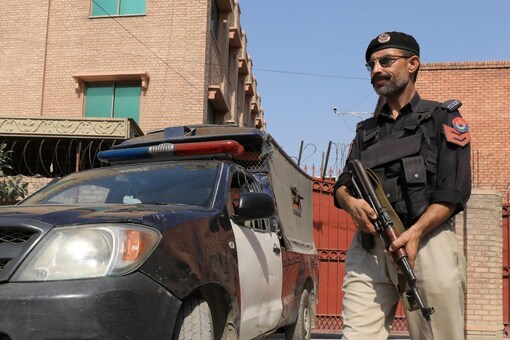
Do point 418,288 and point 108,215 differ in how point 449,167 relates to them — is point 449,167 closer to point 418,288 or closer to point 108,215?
point 418,288

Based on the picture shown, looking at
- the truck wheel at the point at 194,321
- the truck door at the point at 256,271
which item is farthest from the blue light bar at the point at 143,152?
the truck wheel at the point at 194,321

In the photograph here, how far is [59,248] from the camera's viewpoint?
260 centimetres

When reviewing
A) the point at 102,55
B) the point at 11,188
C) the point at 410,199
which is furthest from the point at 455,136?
the point at 102,55

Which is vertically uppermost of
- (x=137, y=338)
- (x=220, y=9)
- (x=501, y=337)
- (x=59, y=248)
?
(x=220, y=9)

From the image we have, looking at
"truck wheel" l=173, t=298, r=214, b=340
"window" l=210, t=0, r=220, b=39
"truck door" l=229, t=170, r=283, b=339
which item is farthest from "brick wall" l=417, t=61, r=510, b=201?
"truck wheel" l=173, t=298, r=214, b=340

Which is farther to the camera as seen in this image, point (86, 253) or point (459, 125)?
point (459, 125)

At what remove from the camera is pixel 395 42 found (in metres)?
3.02

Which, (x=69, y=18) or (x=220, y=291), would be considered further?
(x=69, y=18)

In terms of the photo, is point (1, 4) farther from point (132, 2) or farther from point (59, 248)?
point (59, 248)

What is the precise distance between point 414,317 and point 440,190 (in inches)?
26.1

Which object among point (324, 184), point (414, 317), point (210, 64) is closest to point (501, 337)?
point (324, 184)

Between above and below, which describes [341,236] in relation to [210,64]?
below

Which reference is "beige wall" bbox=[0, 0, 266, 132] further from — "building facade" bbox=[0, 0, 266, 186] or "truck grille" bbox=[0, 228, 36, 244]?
"truck grille" bbox=[0, 228, 36, 244]

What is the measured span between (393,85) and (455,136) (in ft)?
1.44
